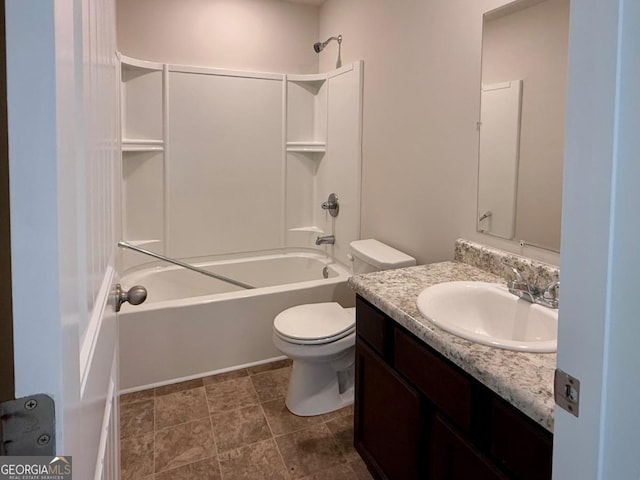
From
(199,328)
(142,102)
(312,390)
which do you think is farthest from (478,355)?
(142,102)

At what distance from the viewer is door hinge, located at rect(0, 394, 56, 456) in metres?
0.37

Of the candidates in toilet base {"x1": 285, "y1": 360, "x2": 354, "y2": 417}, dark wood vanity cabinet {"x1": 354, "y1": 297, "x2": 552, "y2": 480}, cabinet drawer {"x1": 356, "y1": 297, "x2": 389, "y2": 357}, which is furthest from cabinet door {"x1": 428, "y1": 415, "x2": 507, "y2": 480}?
toilet base {"x1": 285, "y1": 360, "x2": 354, "y2": 417}

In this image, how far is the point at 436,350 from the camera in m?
1.17

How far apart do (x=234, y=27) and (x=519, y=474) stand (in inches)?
132

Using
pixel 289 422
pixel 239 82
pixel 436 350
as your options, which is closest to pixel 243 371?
pixel 289 422

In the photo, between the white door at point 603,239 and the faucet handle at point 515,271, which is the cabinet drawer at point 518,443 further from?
the faucet handle at point 515,271

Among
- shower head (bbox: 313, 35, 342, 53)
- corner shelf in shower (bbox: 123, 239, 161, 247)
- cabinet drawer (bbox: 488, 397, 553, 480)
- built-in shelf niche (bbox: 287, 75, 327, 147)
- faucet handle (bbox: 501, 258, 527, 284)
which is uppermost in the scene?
shower head (bbox: 313, 35, 342, 53)

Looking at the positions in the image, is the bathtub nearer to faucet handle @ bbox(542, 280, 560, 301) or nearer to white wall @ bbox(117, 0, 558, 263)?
white wall @ bbox(117, 0, 558, 263)

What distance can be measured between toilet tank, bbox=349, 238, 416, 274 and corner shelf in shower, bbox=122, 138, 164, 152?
168 centimetres

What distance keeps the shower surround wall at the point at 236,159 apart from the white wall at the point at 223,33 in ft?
0.39

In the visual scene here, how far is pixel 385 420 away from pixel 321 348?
575 millimetres

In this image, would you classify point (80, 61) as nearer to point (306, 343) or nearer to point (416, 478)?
point (416, 478)

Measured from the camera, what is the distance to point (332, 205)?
3219 millimetres

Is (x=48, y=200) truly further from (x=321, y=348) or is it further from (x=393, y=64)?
(x=393, y=64)
